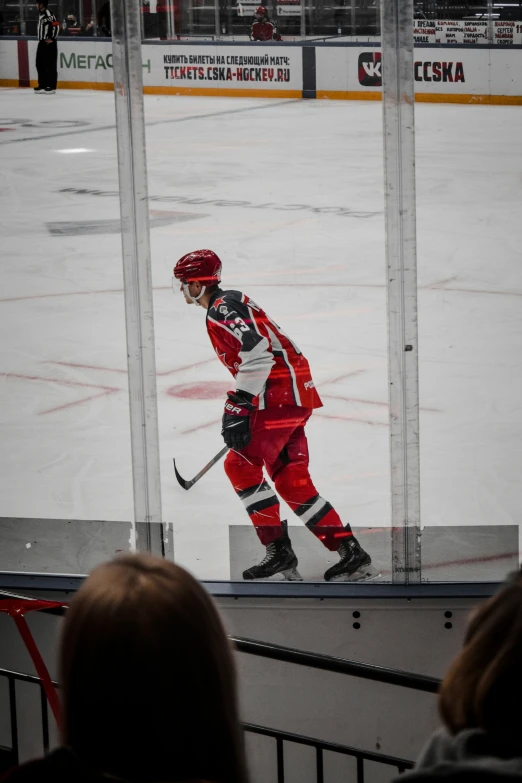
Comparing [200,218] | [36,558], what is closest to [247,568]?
[36,558]

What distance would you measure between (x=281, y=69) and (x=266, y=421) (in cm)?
333

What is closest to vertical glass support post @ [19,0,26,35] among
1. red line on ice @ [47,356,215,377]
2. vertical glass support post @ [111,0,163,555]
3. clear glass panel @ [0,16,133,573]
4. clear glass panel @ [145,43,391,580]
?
clear glass panel @ [0,16,133,573]

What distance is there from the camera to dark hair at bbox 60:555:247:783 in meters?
0.90

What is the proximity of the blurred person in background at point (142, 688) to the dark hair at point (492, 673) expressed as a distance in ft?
0.65

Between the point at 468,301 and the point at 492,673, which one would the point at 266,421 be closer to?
the point at 492,673

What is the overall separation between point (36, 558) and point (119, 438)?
0.56 meters

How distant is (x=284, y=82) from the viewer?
645 centimetres

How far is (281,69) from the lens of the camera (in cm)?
559

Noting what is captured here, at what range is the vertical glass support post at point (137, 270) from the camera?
263 cm

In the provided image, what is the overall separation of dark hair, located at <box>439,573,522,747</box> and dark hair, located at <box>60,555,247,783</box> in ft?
0.65

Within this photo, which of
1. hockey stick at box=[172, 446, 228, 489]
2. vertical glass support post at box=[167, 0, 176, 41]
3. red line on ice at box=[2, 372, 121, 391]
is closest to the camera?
hockey stick at box=[172, 446, 228, 489]

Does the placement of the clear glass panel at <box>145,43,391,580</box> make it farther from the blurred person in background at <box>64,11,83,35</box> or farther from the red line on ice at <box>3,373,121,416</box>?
the blurred person in background at <box>64,11,83,35</box>

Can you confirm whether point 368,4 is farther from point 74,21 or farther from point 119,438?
point 74,21

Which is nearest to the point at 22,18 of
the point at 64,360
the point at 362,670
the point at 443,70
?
the point at 443,70
